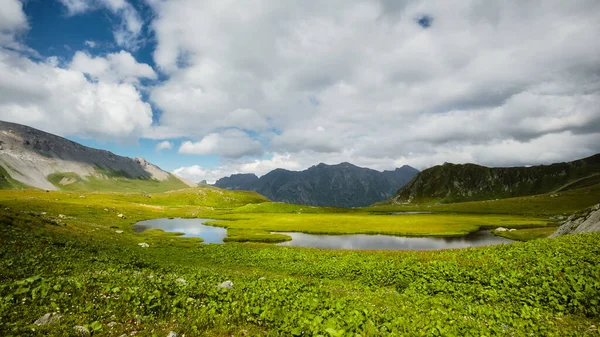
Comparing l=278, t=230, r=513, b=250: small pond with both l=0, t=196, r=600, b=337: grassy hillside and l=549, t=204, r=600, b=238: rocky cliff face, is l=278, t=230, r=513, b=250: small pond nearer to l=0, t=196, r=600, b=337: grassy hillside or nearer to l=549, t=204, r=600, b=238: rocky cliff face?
l=549, t=204, r=600, b=238: rocky cliff face

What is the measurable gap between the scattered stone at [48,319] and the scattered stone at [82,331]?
98 cm

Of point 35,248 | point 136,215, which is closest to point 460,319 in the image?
point 35,248

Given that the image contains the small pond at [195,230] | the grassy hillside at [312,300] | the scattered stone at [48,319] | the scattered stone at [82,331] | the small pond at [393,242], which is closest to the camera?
the scattered stone at [82,331]

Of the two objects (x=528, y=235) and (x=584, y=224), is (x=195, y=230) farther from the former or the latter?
(x=584, y=224)

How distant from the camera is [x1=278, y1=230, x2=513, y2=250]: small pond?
67.5 m

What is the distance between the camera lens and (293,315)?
12.3 meters

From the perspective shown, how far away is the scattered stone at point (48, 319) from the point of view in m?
9.59

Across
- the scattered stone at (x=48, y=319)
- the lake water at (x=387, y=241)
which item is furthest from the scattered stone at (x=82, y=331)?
the lake water at (x=387, y=241)

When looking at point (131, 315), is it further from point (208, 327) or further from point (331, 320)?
point (331, 320)

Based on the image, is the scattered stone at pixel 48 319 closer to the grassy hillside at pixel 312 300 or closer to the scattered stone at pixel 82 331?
the grassy hillside at pixel 312 300

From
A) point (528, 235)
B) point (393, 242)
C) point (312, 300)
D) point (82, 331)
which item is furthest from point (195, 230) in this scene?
point (528, 235)

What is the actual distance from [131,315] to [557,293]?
82.4ft

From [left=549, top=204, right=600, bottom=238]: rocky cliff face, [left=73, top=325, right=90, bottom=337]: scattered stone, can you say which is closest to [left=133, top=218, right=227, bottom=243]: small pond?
[left=73, top=325, right=90, bottom=337]: scattered stone

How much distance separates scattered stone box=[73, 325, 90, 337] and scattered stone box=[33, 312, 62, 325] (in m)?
0.98
